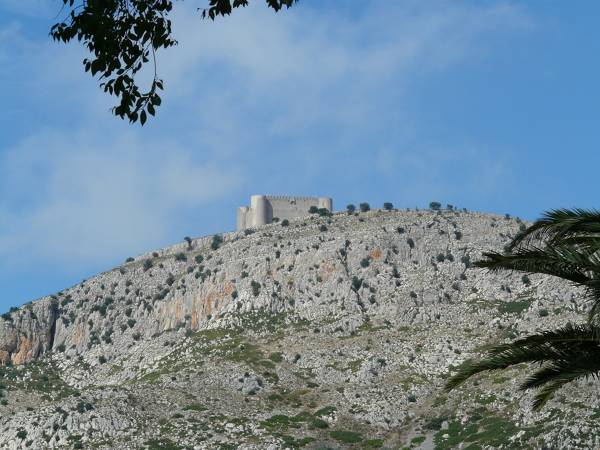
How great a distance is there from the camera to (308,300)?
4102 inches

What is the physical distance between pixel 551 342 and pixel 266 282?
89.4 m

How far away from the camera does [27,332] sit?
113 m

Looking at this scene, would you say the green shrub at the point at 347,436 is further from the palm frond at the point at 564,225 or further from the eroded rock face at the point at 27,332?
the palm frond at the point at 564,225

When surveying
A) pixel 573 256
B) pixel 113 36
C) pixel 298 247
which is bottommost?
pixel 573 256

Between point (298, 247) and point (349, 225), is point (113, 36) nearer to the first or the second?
point (298, 247)

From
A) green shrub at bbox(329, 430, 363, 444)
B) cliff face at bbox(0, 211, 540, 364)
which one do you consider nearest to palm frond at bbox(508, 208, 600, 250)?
green shrub at bbox(329, 430, 363, 444)

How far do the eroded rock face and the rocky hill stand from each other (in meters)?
0.21

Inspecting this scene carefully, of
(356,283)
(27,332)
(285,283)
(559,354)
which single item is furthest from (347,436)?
(559,354)

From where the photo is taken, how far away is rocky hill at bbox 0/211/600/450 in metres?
75.9

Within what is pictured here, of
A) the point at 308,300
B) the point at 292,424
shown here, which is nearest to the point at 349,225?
the point at 308,300

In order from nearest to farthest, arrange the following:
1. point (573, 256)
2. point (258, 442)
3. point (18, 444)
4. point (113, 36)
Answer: point (113, 36)
point (573, 256)
point (258, 442)
point (18, 444)

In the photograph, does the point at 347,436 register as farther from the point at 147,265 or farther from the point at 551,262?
the point at 551,262

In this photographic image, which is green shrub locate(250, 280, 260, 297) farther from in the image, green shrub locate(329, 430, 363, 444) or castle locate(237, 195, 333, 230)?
green shrub locate(329, 430, 363, 444)

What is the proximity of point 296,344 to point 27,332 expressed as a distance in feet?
112
